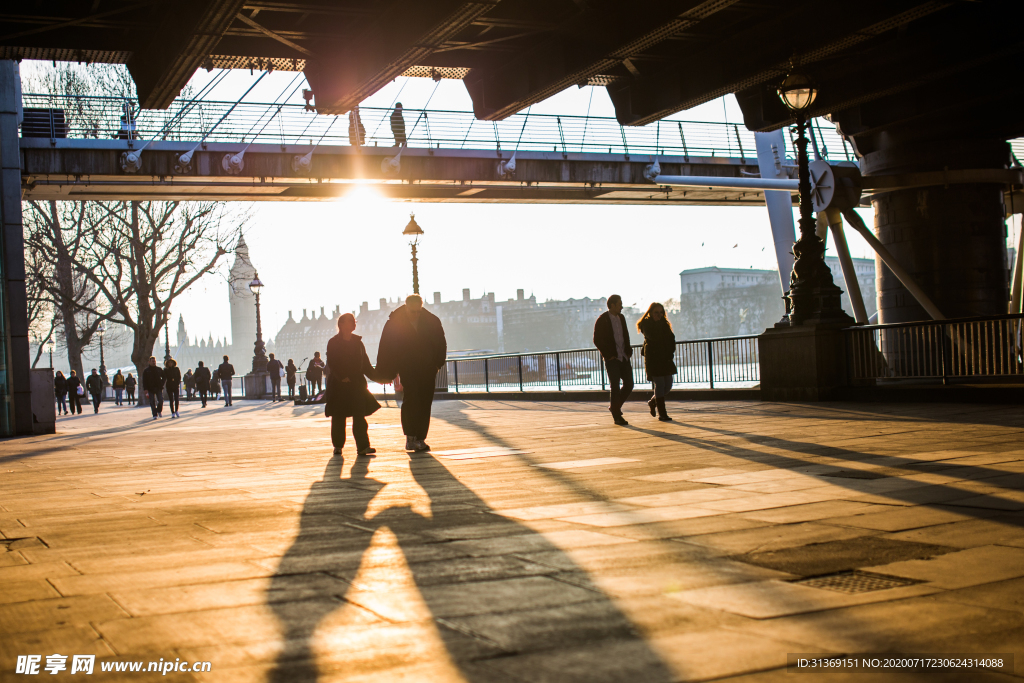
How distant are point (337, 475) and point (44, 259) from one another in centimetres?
3518

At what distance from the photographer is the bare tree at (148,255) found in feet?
130

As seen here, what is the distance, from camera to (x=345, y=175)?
2930 cm

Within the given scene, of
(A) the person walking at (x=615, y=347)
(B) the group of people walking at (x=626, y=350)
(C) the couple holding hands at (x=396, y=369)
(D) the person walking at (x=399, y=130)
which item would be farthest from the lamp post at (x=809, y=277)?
(D) the person walking at (x=399, y=130)

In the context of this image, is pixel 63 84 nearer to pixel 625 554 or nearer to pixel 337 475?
pixel 337 475

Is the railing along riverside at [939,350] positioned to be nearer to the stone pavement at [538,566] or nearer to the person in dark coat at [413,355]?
the stone pavement at [538,566]

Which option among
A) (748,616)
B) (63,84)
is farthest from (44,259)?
(748,616)

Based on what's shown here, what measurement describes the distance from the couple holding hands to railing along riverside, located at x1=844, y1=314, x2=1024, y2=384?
24.9 feet

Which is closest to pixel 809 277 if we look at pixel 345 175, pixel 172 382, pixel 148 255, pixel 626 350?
pixel 626 350

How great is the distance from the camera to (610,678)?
93.5 inches

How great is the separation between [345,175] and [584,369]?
34.0ft

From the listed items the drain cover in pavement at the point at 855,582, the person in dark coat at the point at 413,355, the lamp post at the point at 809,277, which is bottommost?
the drain cover in pavement at the point at 855,582

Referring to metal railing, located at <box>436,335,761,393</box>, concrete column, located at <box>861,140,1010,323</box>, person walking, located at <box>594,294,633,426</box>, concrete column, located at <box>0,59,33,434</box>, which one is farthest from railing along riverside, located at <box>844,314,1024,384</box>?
concrete column, located at <box>0,59,33,434</box>

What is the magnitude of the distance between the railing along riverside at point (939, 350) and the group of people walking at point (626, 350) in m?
3.50

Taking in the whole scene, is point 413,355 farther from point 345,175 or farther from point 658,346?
point 345,175
